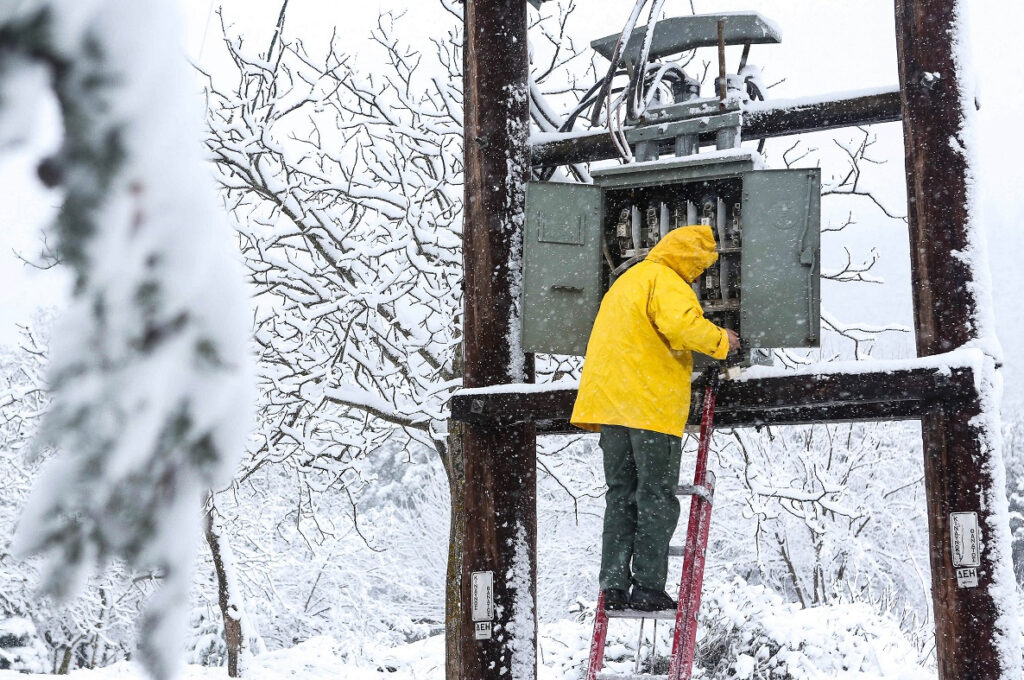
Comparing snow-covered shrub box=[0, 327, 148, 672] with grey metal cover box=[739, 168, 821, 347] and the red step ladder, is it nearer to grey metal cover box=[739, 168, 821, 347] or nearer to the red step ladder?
the red step ladder

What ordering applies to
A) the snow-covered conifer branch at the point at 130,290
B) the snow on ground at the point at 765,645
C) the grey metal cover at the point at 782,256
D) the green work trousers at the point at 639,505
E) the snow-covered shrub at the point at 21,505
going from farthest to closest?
the snow-covered shrub at the point at 21,505 < the snow on ground at the point at 765,645 < the grey metal cover at the point at 782,256 < the green work trousers at the point at 639,505 < the snow-covered conifer branch at the point at 130,290

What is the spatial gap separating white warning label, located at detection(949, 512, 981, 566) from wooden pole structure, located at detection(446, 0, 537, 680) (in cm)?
185

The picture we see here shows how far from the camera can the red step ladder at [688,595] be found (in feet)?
13.3

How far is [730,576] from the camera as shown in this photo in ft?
64.2

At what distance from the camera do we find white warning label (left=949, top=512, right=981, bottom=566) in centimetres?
404

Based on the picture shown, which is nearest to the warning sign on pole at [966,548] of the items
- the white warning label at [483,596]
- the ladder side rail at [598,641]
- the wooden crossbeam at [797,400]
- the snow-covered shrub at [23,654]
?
the wooden crossbeam at [797,400]

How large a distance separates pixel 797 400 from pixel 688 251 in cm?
83

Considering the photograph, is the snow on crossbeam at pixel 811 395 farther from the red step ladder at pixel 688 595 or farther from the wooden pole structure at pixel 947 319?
the red step ladder at pixel 688 595

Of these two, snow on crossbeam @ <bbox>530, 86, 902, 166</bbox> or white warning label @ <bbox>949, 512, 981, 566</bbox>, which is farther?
snow on crossbeam @ <bbox>530, 86, 902, 166</bbox>

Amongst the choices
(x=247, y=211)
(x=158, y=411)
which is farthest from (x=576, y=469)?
(x=158, y=411)

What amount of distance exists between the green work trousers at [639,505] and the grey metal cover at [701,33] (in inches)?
81.1

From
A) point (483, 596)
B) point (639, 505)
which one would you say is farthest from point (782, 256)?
point (483, 596)

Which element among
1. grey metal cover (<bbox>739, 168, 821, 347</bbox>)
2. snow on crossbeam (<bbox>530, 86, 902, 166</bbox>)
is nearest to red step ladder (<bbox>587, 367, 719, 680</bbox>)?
grey metal cover (<bbox>739, 168, 821, 347</bbox>)

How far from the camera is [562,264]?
4.79 metres
